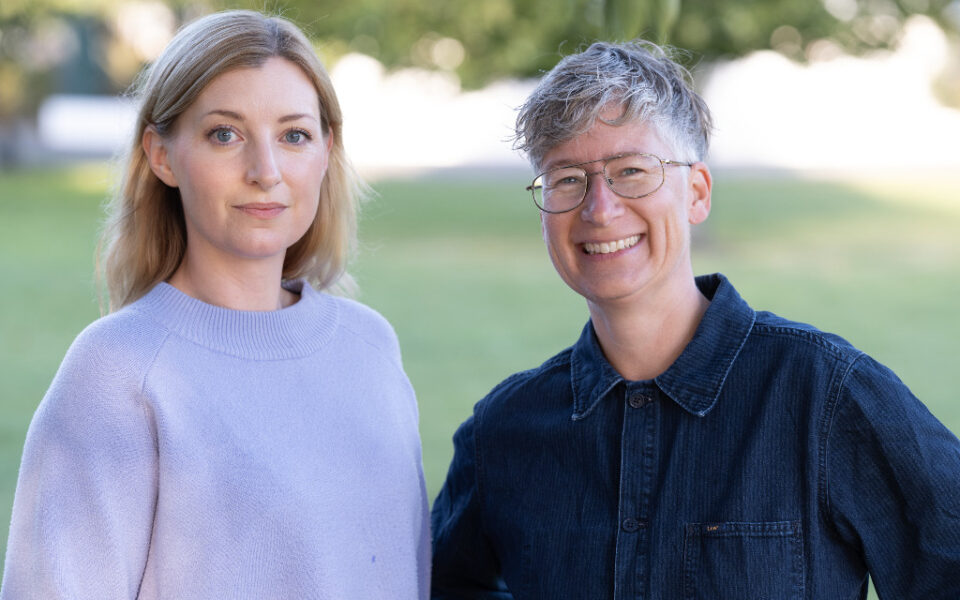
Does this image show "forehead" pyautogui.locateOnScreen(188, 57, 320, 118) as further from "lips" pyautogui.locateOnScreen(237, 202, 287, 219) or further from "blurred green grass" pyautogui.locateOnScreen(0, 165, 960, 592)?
"blurred green grass" pyautogui.locateOnScreen(0, 165, 960, 592)

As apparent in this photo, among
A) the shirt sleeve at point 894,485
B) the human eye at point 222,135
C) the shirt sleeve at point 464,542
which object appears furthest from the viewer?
the shirt sleeve at point 464,542

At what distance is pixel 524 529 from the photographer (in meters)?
2.19

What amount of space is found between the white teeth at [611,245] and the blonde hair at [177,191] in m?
0.66

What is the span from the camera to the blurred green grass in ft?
30.3

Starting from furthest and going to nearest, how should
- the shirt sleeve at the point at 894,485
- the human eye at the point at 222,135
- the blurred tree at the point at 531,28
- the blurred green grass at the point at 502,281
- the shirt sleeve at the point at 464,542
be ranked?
the blurred tree at the point at 531,28
the blurred green grass at the point at 502,281
the shirt sleeve at the point at 464,542
the human eye at the point at 222,135
the shirt sleeve at the point at 894,485

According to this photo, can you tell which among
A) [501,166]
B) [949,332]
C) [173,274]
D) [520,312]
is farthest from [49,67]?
[173,274]

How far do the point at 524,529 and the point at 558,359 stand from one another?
1.20 ft

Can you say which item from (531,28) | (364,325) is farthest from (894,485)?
(531,28)

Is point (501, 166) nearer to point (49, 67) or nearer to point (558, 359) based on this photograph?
point (49, 67)

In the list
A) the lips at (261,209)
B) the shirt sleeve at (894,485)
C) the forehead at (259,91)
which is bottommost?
the shirt sleeve at (894,485)

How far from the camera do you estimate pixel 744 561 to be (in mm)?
1962

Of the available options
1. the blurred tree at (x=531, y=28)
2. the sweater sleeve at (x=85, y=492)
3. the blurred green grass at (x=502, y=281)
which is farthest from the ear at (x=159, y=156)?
the blurred tree at (x=531, y=28)

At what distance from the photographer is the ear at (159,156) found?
88.3 inches

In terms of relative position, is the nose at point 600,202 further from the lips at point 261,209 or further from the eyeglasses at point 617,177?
the lips at point 261,209
